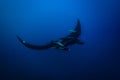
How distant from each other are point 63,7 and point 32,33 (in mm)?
539

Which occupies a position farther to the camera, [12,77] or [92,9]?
[12,77]

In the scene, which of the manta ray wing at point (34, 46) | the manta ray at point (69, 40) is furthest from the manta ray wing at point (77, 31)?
the manta ray wing at point (34, 46)

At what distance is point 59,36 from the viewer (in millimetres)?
2650

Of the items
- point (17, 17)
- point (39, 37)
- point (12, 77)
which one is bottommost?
point (12, 77)

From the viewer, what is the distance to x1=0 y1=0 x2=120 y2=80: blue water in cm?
262

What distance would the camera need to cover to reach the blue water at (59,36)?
262cm

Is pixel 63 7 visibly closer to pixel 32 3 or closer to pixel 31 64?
pixel 32 3

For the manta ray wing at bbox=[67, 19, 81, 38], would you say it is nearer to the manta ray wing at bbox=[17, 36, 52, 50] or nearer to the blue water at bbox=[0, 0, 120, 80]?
the blue water at bbox=[0, 0, 120, 80]

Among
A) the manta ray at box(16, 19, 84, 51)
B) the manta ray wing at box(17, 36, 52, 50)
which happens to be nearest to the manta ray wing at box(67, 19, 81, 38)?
the manta ray at box(16, 19, 84, 51)

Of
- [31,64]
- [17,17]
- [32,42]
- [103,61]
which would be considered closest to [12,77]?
[31,64]

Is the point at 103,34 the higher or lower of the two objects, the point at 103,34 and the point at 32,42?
the higher

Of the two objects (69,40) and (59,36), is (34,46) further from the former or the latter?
(69,40)

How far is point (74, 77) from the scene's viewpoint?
8.79 feet

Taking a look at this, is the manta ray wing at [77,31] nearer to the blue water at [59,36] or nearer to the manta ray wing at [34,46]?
the blue water at [59,36]
